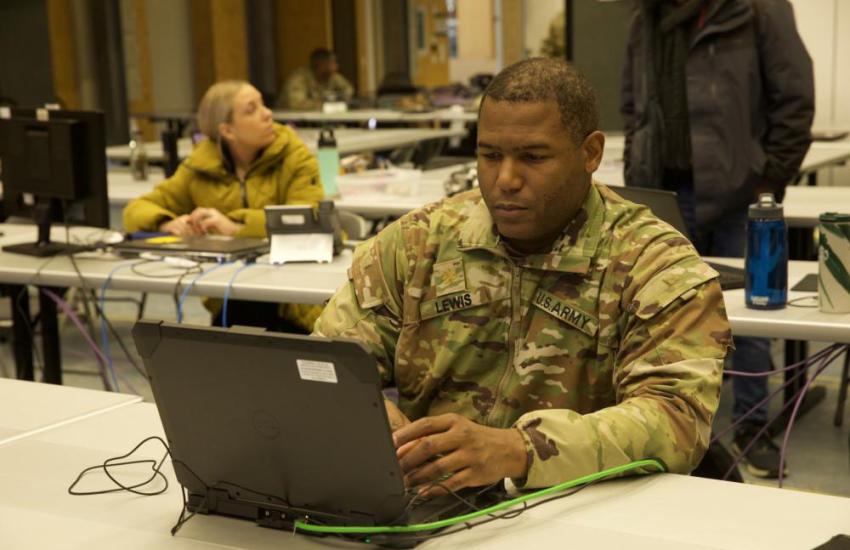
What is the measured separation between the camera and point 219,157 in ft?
12.8

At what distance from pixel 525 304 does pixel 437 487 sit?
41 centimetres

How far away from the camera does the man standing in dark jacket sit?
3.43 metres

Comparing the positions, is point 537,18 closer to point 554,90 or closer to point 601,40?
point 601,40

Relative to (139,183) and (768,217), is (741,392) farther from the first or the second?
(139,183)

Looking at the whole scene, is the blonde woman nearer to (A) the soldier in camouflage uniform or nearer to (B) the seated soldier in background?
(A) the soldier in camouflage uniform

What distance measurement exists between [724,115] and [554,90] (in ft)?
6.09

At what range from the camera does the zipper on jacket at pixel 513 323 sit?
Result: 1.81 metres

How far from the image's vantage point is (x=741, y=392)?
12.1 feet

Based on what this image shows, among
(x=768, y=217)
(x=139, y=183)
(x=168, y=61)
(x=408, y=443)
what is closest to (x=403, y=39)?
(x=168, y=61)

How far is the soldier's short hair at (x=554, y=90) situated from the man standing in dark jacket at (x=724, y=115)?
178 cm

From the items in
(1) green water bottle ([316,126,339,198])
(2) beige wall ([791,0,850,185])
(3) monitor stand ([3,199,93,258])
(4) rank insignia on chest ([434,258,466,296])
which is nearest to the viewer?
(4) rank insignia on chest ([434,258,466,296])

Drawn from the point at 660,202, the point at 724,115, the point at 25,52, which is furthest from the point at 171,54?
the point at 660,202

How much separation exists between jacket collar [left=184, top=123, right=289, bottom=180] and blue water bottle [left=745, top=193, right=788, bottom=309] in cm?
180

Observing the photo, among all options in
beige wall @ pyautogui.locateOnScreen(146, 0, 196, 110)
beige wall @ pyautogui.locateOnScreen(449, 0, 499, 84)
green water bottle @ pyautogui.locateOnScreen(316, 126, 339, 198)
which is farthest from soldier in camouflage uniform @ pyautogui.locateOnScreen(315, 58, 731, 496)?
beige wall @ pyautogui.locateOnScreen(449, 0, 499, 84)
